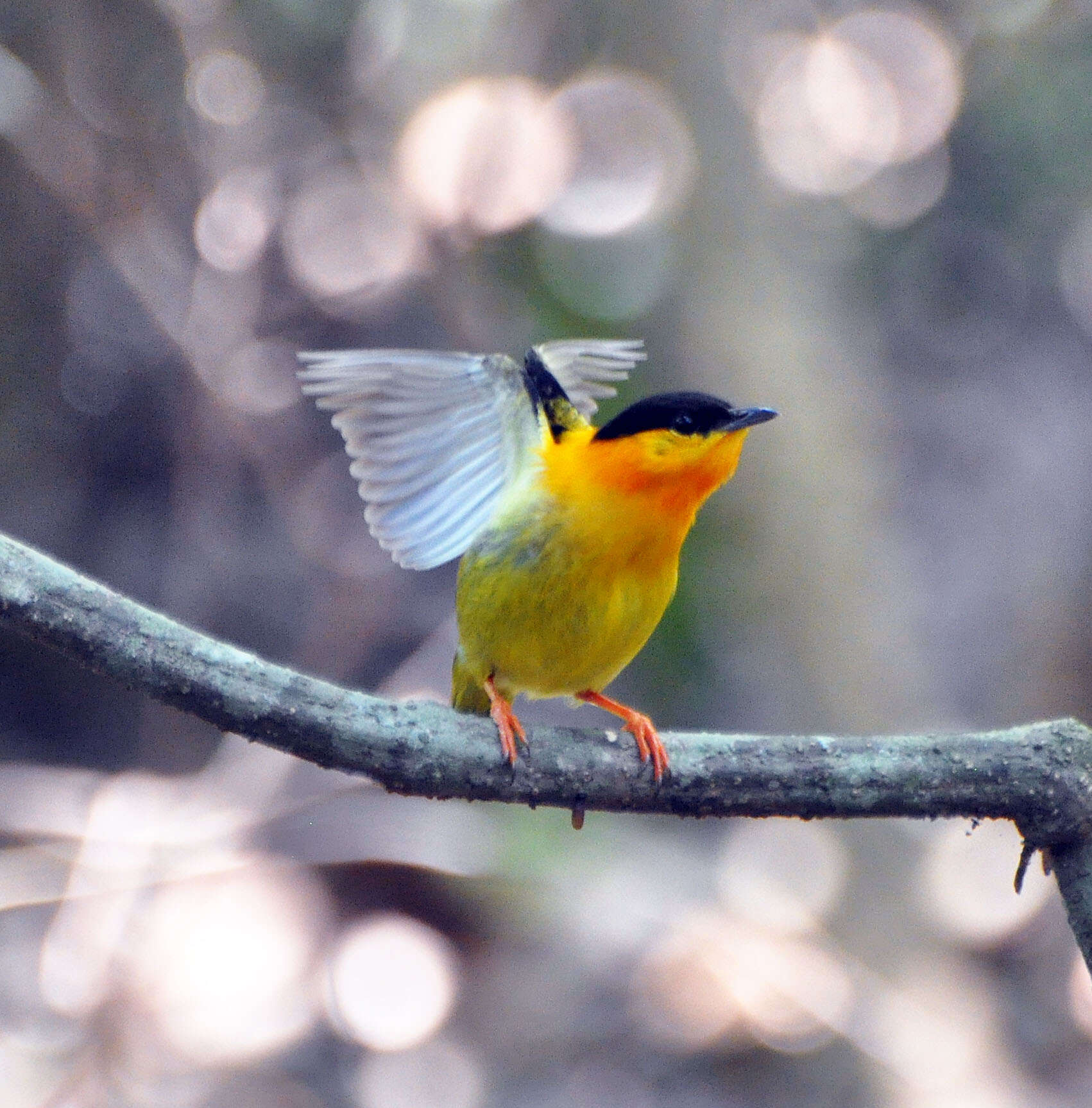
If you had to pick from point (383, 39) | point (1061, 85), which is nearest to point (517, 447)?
point (383, 39)

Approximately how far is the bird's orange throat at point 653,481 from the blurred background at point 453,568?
376 cm

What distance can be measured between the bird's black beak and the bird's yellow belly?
1.26 feet

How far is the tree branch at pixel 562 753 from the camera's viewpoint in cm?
247

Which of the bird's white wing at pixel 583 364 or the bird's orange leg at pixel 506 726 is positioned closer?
the bird's orange leg at pixel 506 726

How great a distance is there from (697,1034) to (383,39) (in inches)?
293

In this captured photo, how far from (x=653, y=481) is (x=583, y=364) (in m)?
1.59

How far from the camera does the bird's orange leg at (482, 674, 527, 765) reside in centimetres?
271

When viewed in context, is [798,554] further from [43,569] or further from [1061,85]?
[43,569]

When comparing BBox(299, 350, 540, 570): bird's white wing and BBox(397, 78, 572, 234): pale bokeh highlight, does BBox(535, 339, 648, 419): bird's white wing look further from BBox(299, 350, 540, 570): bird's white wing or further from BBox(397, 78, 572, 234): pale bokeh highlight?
BBox(397, 78, 572, 234): pale bokeh highlight

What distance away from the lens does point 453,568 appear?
327 inches

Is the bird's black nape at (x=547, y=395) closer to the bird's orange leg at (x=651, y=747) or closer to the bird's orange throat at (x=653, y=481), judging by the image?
the bird's orange throat at (x=653, y=481)

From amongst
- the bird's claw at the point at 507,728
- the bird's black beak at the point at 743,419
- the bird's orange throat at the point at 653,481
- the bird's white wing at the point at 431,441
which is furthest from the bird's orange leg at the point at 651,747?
the bird's white wing at the point at 431,441

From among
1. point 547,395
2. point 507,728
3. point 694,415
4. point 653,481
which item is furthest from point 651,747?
point 547,395

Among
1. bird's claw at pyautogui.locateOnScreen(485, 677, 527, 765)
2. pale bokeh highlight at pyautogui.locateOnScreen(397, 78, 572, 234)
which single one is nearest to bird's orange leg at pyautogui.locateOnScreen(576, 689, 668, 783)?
bird's claw at pyautogui.locateOnScreen(485, 677, 527, 765)
